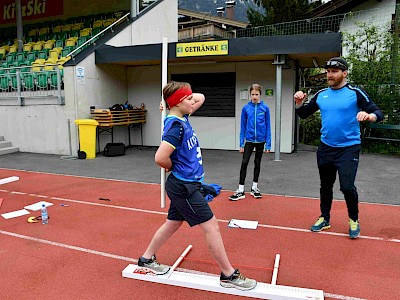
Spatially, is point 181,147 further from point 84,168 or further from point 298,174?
point 84,168

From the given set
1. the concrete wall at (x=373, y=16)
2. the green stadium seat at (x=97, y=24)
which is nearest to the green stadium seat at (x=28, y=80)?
the green stadium seat at (x=97, y=24)

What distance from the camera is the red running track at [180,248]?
133 inches

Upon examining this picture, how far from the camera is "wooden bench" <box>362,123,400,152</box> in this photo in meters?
10.8

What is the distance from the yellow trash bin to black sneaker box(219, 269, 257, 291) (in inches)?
329

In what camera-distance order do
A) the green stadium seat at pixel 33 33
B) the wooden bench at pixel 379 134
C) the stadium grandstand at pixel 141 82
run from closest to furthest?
the stadium grandstand at pixel 141 82 → the wooden bench at pixel 379 134 → the green stadium seat at pixel 33 33

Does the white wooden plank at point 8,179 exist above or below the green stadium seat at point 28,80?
→ below

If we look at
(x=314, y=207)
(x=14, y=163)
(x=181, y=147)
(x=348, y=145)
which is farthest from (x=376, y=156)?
(x=14, y=163)

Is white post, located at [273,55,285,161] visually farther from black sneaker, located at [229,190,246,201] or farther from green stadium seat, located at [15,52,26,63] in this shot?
green stadium seat, located at [15,52,26,63]

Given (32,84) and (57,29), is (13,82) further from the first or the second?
(57,29)

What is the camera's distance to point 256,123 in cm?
609

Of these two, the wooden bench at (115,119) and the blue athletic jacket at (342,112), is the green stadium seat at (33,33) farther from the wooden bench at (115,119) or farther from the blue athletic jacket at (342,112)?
the blue athletic jacket at (342,112)

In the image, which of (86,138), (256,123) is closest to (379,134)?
(256,123)

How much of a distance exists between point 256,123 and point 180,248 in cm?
271

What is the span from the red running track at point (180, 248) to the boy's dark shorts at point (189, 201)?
72 centimetres
